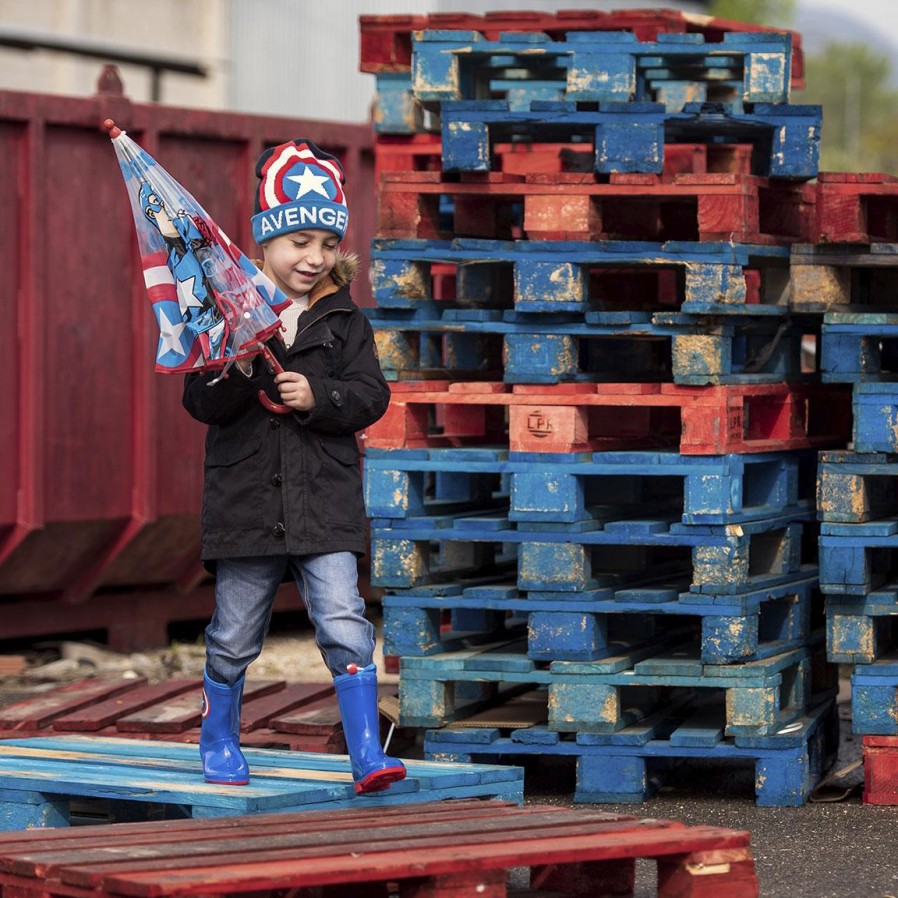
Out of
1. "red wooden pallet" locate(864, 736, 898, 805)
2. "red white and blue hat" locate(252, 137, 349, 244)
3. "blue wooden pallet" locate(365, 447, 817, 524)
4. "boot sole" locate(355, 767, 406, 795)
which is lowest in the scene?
"red wooden pallet" locate(864, 736, 898, 805)

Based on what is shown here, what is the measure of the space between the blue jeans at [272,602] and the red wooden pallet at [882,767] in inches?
75.7

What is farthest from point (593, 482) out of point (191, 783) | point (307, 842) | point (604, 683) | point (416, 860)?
point (416, 860)

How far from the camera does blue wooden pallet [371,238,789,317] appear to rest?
21.2 ft

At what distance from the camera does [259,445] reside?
552 cm

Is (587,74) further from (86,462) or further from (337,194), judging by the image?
(86,462)

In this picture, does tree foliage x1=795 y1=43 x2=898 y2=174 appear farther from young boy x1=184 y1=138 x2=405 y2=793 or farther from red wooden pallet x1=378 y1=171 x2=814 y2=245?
young boy x1=184 y1=138 x2=405 y2=793

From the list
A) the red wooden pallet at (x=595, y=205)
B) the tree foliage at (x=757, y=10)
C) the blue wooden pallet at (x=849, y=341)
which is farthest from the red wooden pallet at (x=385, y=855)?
the tree foliage at (x=757, y=10)

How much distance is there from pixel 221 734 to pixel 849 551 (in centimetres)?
223

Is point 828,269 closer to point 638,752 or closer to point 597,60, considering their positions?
point 597,60

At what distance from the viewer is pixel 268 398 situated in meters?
5.55

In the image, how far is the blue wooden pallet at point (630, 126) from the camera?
6621mm

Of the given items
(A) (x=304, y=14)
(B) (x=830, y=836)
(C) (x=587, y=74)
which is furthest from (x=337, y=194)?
(A) (x=304, y=14)

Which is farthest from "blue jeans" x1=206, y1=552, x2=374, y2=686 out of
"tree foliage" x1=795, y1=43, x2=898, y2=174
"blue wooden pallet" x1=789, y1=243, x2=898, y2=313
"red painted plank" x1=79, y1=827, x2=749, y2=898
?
"tree foliage" x1=795, y1=43, x2=898, y2=174

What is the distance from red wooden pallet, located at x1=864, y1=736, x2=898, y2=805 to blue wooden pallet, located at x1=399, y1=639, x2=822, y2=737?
0.31 meters
